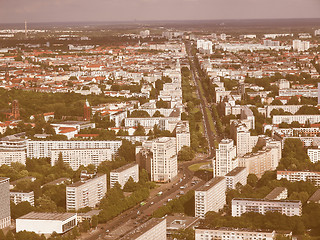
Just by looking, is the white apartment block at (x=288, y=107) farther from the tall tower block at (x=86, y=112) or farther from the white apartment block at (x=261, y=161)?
the white apartment block at (x=261, y=161)

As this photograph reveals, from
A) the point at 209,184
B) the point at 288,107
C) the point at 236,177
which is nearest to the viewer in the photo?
the point at 209,184

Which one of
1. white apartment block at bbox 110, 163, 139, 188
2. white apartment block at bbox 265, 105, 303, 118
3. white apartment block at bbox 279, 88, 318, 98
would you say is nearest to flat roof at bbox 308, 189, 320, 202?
white apartment block at bbox 110, 163, 139, 188

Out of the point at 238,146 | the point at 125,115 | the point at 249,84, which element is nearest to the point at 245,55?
the point at 249,84

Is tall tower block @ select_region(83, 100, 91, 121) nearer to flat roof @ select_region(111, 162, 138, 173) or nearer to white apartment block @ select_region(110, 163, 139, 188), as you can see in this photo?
flat roof @ select_region(111, 162, 138, 173)

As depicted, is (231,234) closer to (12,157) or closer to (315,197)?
(315,197)

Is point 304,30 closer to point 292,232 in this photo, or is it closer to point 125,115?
point 125,115

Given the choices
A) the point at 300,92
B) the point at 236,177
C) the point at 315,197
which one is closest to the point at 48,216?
the point at 236,177

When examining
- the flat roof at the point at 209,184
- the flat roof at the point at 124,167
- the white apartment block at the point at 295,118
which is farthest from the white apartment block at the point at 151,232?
the white apartment block at the point at 295,118
